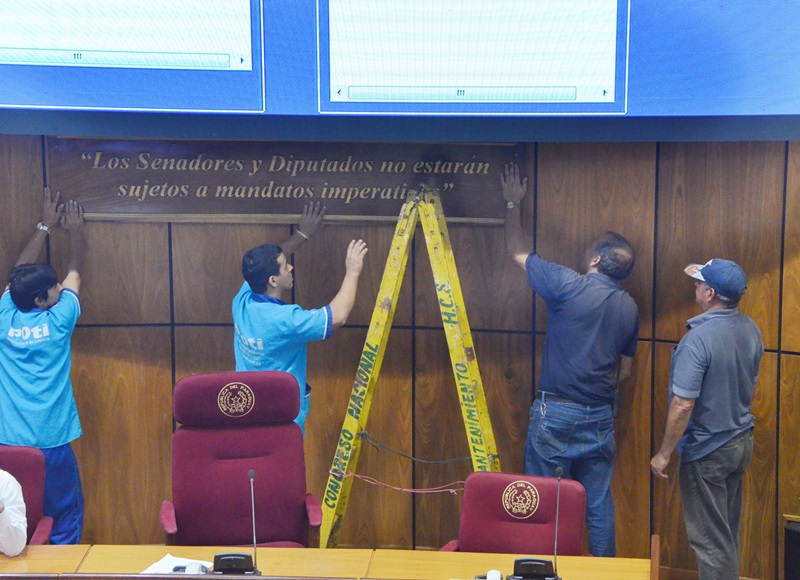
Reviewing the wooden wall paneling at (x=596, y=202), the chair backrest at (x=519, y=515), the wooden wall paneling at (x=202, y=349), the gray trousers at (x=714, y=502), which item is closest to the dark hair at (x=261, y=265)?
the wooden wall paneling at (x=202, y=349)

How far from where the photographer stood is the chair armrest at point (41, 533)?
10.6 ft

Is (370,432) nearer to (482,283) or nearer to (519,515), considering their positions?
→ (482,283)

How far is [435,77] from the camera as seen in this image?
3711 millimetres

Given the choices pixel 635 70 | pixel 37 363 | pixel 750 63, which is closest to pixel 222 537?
pixel 37 363

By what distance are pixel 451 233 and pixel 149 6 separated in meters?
1.70

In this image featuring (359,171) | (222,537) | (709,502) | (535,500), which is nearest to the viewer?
(535,500)

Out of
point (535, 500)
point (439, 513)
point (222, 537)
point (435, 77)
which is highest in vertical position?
point (435, 77)

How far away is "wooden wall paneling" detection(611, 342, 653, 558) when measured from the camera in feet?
14.1

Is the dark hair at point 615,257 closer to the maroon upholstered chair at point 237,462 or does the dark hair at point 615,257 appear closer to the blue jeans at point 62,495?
the maroon upholstered chair at point 237,462

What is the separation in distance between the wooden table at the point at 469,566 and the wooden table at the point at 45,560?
3.20 feet

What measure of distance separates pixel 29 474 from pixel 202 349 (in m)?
1.26

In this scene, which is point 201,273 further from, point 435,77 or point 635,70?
point 635,70

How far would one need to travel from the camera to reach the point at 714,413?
147 inches

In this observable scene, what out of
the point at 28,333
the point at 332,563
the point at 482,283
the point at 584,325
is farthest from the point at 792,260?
the point at 28,333
